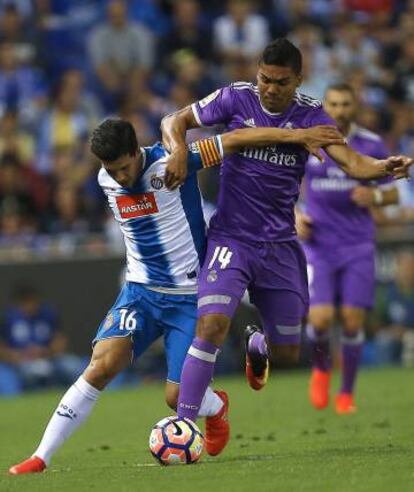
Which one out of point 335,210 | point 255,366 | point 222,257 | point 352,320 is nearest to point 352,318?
point 352,320

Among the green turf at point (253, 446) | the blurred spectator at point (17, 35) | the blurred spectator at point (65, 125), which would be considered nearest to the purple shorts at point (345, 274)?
the green turf at point (253, 446)

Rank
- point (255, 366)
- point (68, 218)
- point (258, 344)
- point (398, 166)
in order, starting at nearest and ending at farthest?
point (398, 166), point (258, 344), point (255, 366), point (68, 218)

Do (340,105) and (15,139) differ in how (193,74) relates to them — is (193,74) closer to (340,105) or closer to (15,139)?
(15,139)

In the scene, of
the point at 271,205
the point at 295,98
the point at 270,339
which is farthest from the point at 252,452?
the point at 295,98

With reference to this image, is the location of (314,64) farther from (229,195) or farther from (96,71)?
(229,195)

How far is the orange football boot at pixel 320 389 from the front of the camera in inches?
542

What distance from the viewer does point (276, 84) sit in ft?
31.5

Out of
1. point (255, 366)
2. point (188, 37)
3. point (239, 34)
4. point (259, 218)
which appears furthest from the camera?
point (188, 37)

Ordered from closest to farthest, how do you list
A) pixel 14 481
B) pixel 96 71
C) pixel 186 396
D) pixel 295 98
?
pixel 14 481 < pixel 186 396 < pixel 295 98 < pixel 96 71

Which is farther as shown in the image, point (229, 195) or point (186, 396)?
point (229, 195)

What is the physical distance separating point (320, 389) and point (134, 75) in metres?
8.60

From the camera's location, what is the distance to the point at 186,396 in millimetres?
9258

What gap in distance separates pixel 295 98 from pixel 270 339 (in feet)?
5.57

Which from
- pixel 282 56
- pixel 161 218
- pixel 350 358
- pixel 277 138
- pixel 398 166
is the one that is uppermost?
pixel 282 56
